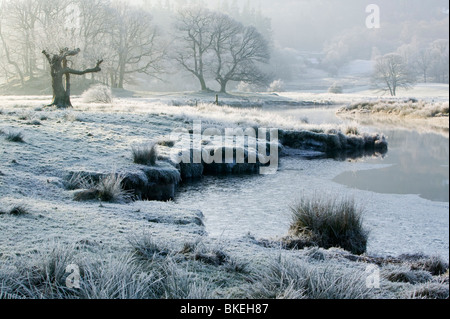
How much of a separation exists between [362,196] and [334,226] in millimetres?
3846

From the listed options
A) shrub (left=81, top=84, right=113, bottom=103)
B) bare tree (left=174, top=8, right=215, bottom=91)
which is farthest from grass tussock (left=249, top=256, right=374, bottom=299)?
bare tree (left=174, top=8, right=215, bottom=91)

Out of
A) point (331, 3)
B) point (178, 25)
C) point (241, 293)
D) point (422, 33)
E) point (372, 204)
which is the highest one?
point (178, 25)

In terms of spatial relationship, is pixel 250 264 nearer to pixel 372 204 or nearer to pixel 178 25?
pixel 372 204

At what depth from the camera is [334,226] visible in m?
6.32

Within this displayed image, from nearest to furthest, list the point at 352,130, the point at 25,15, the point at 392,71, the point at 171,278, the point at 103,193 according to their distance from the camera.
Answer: the point at 171,278
the point at 103,193
the point at 352,130
the point at 25,15
the point at 392,71

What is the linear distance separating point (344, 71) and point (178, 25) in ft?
102

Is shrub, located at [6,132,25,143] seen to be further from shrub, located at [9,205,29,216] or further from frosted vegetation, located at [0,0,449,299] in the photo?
shrub, located at [9,205,29,216]

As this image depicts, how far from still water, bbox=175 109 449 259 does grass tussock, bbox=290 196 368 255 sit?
367 millimetres

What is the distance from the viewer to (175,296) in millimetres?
3201

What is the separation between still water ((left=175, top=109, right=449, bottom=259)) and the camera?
703 centimetres

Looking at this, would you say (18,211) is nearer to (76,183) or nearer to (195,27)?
(76,183)

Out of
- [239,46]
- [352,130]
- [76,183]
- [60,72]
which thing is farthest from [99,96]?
[239,46]

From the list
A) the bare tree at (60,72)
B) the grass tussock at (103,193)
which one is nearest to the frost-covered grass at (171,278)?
the grass tussock at (103,193)
